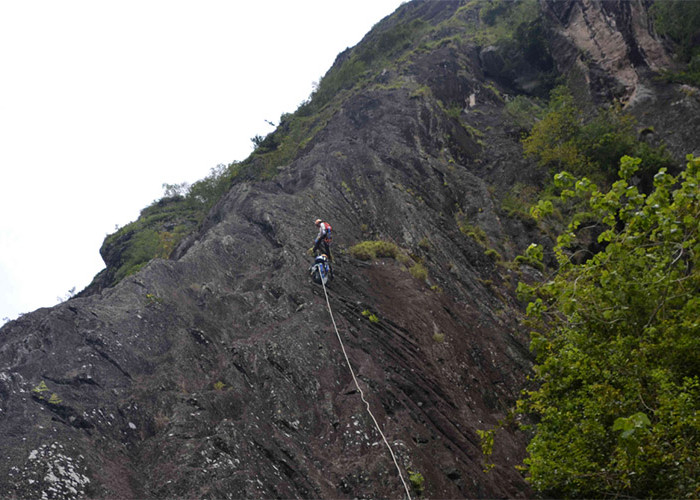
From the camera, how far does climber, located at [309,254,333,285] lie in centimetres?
1702

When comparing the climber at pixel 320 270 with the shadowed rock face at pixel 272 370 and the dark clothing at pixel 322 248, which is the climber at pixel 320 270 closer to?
the shadowed rock face at pixel 272 370

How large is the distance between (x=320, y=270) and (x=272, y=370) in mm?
5048

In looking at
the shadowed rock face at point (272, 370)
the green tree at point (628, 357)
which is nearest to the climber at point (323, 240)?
the shadowed rock face at point (272, 370)

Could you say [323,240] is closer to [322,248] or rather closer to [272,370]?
[322,248]

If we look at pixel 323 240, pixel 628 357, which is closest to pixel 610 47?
pixel 323 240

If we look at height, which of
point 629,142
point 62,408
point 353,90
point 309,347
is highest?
point 353,90

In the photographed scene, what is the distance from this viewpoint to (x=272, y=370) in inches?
503

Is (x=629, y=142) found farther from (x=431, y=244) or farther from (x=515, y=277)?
(x=431, y=244)

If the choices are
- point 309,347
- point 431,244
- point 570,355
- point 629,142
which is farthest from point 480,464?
point 629,142

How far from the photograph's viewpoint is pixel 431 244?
24422mm

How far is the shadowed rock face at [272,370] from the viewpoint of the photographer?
973 centimetres

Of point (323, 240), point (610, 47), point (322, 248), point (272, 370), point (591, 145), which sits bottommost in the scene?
point (591, 145)

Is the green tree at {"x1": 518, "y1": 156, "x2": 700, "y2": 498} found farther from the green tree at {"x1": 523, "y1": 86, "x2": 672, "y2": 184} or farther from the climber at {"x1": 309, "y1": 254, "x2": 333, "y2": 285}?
the green tree at {"x1": 523, "y1": 86, "x2": 672, "y2": 184}

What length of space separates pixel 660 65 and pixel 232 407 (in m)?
45.1
